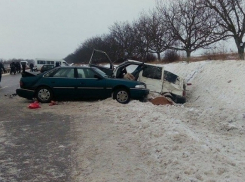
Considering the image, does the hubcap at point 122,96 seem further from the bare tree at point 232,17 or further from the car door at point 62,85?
the bare tree at point 232,17

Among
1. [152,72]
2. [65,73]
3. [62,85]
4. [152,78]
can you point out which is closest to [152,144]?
[62,85]

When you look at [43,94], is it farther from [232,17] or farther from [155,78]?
[232,17]

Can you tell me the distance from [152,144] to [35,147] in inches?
93.3

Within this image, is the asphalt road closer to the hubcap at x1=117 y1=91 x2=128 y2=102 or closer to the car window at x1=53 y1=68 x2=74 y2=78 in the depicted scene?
the car window at x1=53 y1=68 x2=74 y2=78

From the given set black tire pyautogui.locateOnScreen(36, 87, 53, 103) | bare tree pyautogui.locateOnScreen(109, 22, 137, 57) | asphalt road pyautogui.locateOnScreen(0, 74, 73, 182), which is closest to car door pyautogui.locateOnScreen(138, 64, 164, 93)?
black tire pyautogui.locateOnScreen(36, 87, 53, 103)

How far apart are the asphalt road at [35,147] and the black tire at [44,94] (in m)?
2.37

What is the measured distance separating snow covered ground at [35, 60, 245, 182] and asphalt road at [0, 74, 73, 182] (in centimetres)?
27

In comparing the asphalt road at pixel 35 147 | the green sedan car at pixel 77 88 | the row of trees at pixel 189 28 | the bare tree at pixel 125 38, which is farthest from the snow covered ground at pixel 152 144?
the bare tree at pixel 125 38

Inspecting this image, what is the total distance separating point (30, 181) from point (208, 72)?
1683 centimetres

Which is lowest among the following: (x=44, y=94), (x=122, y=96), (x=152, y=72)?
(x=122, y=96)

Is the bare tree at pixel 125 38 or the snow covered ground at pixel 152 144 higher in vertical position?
the bare tree at pixel 125 38

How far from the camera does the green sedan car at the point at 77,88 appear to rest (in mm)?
12633

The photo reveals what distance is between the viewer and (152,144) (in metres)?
6.46

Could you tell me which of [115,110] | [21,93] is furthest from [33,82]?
[115,110]
